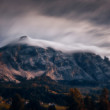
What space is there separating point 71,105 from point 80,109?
26.9 feet

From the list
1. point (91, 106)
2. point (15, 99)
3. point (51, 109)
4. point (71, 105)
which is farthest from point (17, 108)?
point (91, 106)

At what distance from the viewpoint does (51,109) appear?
154 meters

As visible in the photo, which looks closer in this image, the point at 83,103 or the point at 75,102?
the point at 75,102

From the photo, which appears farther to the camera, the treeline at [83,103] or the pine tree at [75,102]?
the pine tree at [75,102]

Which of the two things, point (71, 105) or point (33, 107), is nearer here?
point (71, 105)

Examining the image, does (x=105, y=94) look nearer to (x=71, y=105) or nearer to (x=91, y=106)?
(x=91, y=106)

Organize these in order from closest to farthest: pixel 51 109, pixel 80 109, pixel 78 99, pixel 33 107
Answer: pixel 80 109
pixel 78 99
pixel 51 109
pixel 33 107

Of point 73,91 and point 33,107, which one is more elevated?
point 73,91

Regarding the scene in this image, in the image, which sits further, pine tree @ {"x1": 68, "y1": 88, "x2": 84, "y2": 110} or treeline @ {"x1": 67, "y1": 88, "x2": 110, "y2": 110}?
pine tree @ {"x1": 68, "y1": 88, "x2": 84, "y2": 110}

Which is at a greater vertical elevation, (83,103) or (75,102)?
(75,102)

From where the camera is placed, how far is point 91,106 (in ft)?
457

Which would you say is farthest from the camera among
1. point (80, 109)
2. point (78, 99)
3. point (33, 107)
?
point (33, 107)

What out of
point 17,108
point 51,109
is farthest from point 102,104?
point 17,108

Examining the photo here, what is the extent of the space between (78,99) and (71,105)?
26.6 feet
